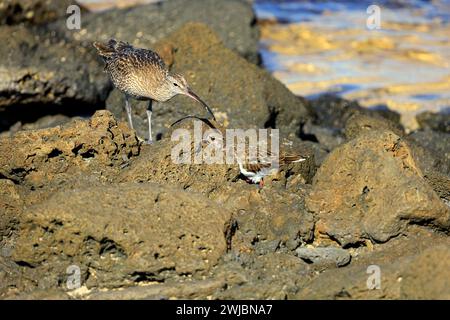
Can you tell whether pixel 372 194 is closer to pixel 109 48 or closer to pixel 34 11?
pixel 109 48

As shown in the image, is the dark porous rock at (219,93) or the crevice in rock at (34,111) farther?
the crevice in rock at (34,111)

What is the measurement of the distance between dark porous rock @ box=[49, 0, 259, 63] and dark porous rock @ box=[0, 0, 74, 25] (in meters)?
0.22

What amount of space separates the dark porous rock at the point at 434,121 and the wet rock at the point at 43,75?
14.8ft

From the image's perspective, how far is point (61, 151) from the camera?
23.3 feet

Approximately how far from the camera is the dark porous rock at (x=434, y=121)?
40.0 feet

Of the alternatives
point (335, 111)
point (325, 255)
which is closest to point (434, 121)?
point (335, 111)

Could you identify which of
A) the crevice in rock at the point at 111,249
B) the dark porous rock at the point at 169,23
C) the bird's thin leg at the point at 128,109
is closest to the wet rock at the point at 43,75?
the dark porous rock at the point at 169,23

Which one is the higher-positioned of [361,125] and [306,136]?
[361,125]

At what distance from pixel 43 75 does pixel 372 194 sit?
20.4ft

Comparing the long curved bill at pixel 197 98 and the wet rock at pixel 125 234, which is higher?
the long curved bill at pixel 197 98

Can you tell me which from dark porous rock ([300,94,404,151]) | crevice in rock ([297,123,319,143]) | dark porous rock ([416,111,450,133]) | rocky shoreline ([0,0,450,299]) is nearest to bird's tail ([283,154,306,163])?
rocky shoreline ([0,0,450,299])

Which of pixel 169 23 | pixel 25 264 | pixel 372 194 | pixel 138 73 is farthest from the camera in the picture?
pixel 169 23

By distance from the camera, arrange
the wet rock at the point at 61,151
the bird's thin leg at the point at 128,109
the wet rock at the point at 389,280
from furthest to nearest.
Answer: the bird's thin leg at the point at 128,109 → the wet rock at the point at 61,151 → the wet rock at the point at 389,280

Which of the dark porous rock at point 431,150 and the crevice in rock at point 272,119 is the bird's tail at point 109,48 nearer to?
the crevice in rock at point 272,119
